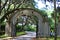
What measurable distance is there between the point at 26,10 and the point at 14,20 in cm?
286

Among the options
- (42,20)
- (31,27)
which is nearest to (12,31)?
(42,20)

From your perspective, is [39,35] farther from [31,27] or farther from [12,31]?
[31,27]

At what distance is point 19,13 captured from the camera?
33.2 meters

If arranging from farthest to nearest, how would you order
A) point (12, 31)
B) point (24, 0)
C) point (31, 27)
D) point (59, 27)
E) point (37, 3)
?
point (31, 27), point (37, 3), point (12, 31), point (59, 27), point (24, 0)

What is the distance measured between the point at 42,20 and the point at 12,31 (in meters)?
5.58

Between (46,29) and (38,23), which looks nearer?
(46,29)

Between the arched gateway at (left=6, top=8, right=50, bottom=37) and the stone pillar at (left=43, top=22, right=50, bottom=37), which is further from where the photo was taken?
the stone pillar at (left=43, top=22, right=50, bottom=37)

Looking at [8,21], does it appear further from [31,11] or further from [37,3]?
[37,3]

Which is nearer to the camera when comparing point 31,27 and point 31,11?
point 31,11

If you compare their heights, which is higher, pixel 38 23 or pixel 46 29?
pixel 38 23

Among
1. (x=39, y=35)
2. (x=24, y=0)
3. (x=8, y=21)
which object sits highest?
(x=24, y=0)

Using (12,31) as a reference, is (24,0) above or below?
above

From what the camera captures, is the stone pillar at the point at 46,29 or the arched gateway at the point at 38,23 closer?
the arched gateway at the point at 38,23

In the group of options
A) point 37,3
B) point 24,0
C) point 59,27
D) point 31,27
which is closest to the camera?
point 24,0
